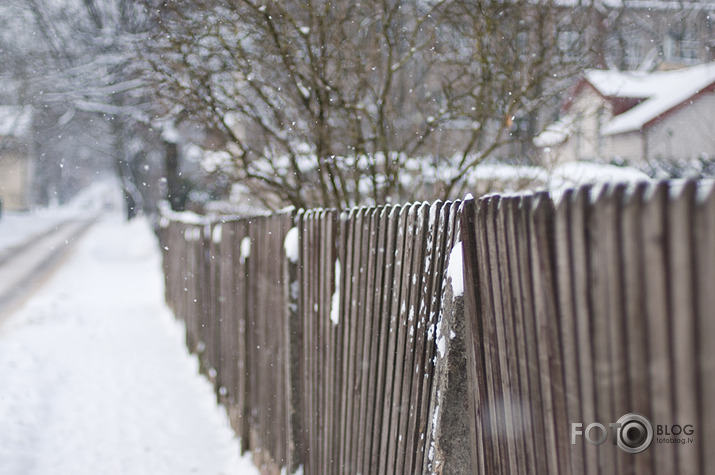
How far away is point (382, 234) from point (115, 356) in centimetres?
749

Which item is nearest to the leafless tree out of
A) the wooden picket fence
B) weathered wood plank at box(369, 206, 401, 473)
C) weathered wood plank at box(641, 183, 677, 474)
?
the wooden picket fence

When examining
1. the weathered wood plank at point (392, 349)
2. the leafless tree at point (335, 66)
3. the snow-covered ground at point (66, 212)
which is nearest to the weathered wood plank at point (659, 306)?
the weathered wood plank at point (392, 349)

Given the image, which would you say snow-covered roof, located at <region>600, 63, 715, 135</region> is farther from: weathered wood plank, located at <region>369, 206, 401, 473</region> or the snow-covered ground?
the snow-covered ground

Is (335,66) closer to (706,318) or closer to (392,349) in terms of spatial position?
(392,349)

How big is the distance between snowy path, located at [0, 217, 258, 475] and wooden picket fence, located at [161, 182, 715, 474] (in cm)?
180

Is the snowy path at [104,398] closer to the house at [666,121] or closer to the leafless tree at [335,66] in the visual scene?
the leafless tree at [335,66]

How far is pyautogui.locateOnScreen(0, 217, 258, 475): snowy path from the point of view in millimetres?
5312

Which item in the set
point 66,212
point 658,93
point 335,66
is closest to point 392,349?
point 335,66

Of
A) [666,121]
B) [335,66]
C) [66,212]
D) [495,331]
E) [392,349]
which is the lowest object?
[392,349]

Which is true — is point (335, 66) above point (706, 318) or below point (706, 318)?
above

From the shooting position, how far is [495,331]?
1.84m

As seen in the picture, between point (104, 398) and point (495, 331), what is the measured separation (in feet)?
20.7

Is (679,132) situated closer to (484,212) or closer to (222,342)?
(222,342)

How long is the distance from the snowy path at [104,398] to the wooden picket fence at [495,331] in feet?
5.90
